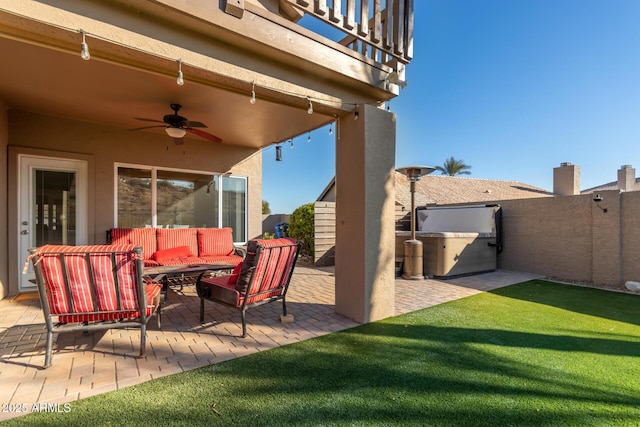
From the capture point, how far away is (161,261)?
502 centimetres

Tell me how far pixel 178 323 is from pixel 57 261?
161 cm

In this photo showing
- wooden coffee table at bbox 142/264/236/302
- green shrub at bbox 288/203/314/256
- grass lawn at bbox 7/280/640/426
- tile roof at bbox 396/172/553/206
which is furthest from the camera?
tile roof at bbox 396/172/553/206

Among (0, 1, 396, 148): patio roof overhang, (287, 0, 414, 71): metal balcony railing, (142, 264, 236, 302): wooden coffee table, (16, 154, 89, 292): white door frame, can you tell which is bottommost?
(142, 264, 236, 302): wooden coffee table

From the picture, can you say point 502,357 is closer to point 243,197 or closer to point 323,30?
point 323,30

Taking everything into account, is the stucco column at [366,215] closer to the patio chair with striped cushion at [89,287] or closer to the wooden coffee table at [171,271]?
the wooden coffee table at [171,271]

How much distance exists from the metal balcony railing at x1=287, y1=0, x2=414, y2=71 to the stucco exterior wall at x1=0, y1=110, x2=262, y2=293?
4.09 metres

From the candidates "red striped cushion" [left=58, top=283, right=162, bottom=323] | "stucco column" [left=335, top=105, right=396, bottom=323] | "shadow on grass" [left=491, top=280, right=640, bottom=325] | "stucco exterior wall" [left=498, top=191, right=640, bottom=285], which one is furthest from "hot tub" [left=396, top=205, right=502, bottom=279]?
"red striped cushion" [left=58, top=283, right=162, bottom=323]

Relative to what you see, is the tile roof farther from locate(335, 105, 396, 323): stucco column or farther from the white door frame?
the white door frame

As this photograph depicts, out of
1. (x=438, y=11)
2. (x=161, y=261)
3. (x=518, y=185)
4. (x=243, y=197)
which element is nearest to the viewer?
(x=161, y=261)

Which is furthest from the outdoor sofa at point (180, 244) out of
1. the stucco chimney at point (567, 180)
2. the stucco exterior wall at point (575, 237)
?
the stucco chimney at point (567, 180)

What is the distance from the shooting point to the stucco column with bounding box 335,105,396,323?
12.1 feet

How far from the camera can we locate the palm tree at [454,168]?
80.6 ft

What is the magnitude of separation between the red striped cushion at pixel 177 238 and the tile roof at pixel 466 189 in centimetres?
893

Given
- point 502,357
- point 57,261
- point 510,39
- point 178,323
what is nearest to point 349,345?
point 502,357
